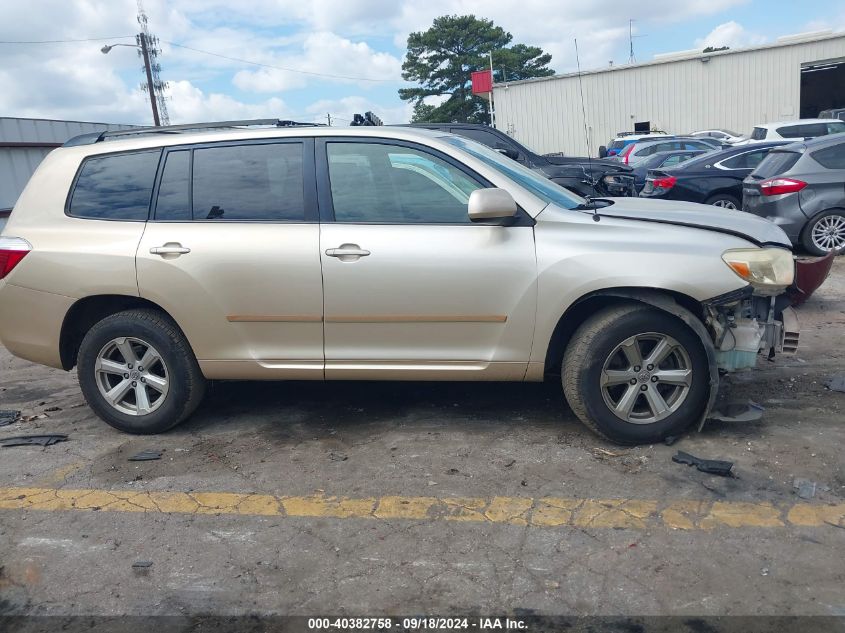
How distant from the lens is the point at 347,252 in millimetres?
4285

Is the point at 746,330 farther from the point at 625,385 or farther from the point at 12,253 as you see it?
the point at 12,253

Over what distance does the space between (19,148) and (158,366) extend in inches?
781

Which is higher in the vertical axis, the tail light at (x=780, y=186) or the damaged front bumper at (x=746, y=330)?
the tail light at (x=780, y=186)

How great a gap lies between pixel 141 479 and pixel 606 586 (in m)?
2.55

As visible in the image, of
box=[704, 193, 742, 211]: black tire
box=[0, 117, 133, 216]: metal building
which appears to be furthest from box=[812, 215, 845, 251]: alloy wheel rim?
box=[0, 117, 133, 216]: metal building

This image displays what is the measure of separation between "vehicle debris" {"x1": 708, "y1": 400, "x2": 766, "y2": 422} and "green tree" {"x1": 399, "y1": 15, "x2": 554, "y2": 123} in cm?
4585

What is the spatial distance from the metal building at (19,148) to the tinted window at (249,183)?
57.4 feet

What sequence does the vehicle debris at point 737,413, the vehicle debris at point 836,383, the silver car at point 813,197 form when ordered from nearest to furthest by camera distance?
the vehicle debris at point 737,413
the vehicle debris at point 836,383
the silver car at point 813,197

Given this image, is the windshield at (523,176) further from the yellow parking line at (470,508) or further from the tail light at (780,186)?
the tail light at (780,186)

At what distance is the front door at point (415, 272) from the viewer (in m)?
4.18

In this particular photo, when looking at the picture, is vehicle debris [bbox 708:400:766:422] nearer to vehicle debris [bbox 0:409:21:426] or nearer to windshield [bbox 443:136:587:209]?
windshield [bbox 443:136:587:209]

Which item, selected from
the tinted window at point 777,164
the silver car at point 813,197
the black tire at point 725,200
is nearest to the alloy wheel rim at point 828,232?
the silver car at point 813,197

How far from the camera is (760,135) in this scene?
20188 mm

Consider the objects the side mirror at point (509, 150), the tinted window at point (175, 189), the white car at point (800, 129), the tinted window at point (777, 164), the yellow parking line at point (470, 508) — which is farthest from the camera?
the white car at point (800, 129)
